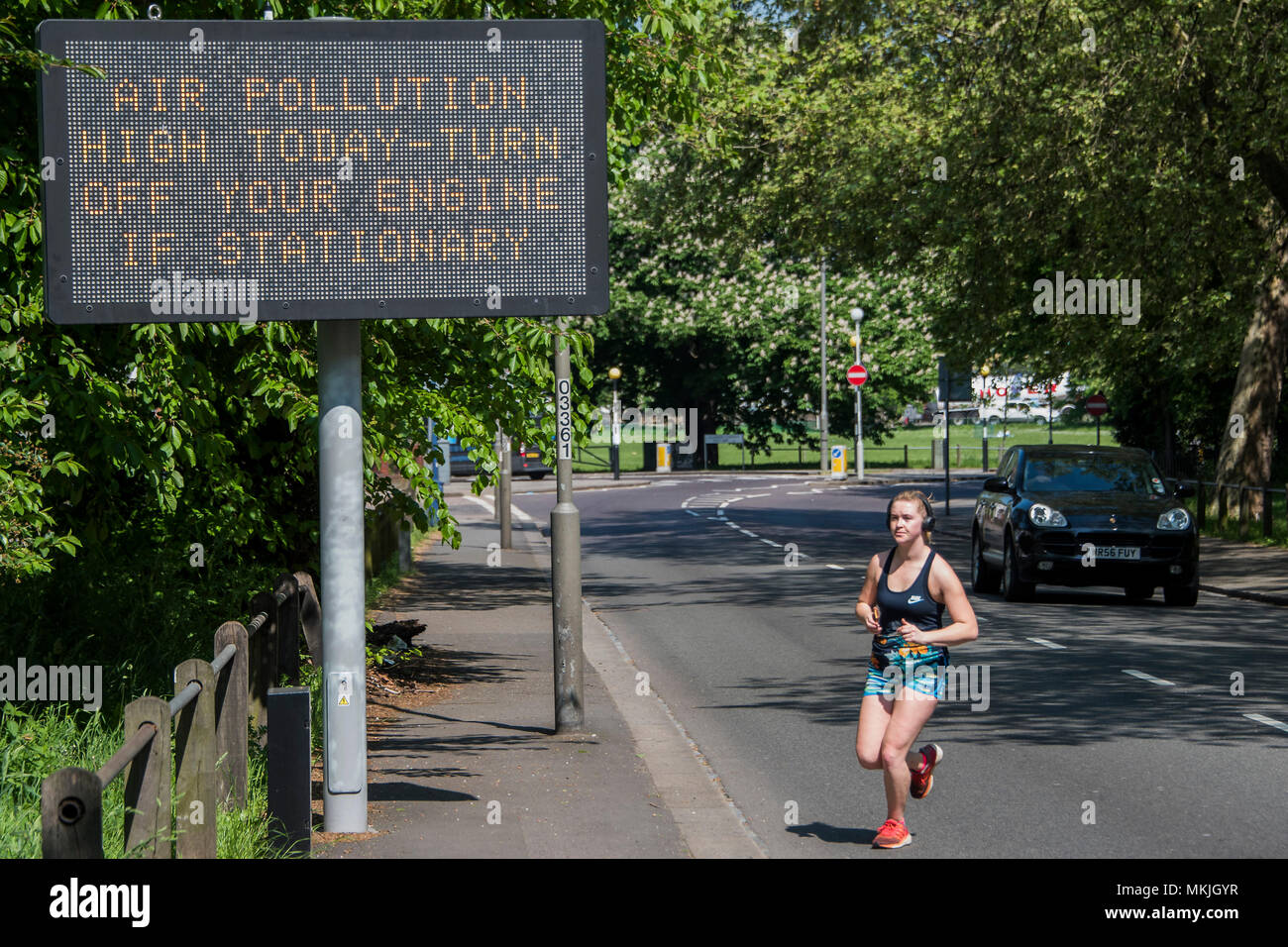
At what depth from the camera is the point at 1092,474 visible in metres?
19.8

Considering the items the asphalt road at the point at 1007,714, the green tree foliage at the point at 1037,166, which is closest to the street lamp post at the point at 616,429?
the green tree foliage at the point at 1037,166

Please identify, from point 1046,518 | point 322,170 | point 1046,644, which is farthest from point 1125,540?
point 322,170

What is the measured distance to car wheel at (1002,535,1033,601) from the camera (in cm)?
1886

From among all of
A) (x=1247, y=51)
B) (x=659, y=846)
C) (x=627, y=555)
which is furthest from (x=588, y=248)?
(x=627, y=555)

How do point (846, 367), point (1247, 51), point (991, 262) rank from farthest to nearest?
point (846, 367) → point (991, 262) → point (1247, 51)

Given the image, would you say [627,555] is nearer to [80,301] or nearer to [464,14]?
[464,14]

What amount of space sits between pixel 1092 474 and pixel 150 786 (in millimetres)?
15910

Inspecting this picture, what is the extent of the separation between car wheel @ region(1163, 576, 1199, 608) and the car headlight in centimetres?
141

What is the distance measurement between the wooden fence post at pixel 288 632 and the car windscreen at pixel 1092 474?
11.0 meters

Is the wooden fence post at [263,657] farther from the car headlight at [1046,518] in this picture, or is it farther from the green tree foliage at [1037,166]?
the car headlight at [1046,518]

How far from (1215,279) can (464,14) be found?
20.2m

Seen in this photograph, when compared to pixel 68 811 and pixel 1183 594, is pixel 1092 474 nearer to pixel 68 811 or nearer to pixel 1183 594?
pixel 1183 594

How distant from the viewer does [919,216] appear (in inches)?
1065
